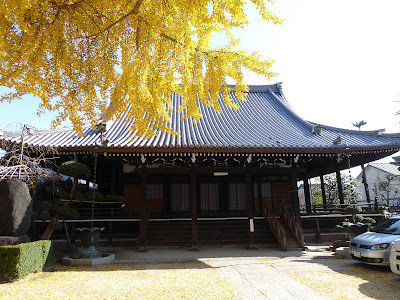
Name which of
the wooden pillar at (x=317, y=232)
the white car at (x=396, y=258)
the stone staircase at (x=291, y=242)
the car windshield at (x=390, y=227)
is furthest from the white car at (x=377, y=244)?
the wooden pillar at (x=317, y=232)

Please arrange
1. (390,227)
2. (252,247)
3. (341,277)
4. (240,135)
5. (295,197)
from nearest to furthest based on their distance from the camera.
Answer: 1. (341,277)
2. (390,227)
3. (252,247)
4. (295,197)
5. (240,135)

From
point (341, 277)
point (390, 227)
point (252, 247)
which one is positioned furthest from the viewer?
point (252, 247)

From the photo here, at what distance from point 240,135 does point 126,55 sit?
26.0ft

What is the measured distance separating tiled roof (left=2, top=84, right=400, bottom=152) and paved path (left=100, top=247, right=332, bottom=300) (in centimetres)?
410

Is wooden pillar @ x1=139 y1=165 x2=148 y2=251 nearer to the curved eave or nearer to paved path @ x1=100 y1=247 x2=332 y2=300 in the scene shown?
paved path @ x1=100 y1=247 x2=332 y2=300

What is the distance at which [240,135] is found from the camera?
12789 millimetres

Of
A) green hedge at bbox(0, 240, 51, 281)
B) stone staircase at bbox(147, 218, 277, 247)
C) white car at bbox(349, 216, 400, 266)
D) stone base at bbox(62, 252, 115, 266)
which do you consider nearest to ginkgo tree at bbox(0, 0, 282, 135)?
green hedge at bbox(0, 240, 51, 281)

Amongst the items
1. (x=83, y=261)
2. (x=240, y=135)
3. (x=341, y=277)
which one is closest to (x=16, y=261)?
(x=83, y=261)

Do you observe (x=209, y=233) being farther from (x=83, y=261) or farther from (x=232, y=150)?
(x=83, y=261)

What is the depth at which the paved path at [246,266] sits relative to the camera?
5320 millimetres

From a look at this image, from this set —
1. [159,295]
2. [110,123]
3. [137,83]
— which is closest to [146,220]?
[110,123]

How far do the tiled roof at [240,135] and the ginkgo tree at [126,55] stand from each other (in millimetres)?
4178

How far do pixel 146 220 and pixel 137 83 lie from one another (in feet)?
24.3

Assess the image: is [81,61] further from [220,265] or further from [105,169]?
[105,169]
